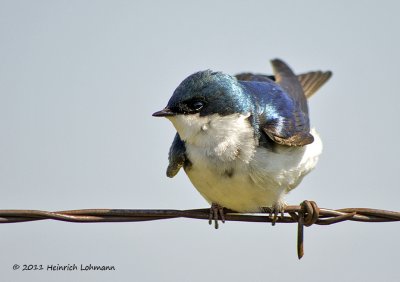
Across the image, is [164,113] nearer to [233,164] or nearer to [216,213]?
[233,164]

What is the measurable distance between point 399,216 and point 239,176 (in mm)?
955

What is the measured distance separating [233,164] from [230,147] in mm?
91

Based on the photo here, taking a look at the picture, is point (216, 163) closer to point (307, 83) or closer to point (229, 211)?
point (229, 211)

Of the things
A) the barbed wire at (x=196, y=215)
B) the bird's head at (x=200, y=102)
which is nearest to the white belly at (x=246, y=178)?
the bird's head at (x=200, y=102)

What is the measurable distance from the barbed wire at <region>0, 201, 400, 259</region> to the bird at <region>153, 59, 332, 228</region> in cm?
43

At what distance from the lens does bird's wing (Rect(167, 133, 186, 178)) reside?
12.6 ft

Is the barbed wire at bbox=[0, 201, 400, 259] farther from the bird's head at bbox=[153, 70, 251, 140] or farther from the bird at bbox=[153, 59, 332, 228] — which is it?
the bird's head at bbox=[153, 70, 251, 140]

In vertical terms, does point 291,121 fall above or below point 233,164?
above

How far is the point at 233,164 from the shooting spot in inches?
146

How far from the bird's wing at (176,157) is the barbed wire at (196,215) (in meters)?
0.58

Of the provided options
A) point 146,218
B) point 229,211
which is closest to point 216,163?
point 229,211

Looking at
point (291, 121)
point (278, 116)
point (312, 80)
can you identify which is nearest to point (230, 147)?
point (278, 116)

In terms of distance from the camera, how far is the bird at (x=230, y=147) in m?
3.72

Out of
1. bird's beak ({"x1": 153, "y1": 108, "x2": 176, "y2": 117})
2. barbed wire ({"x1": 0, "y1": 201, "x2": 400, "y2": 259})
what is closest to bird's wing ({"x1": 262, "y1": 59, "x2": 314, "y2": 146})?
bird's beak ({"x1": 153, "y1": 108, "x2": 176, "y2": 117})
